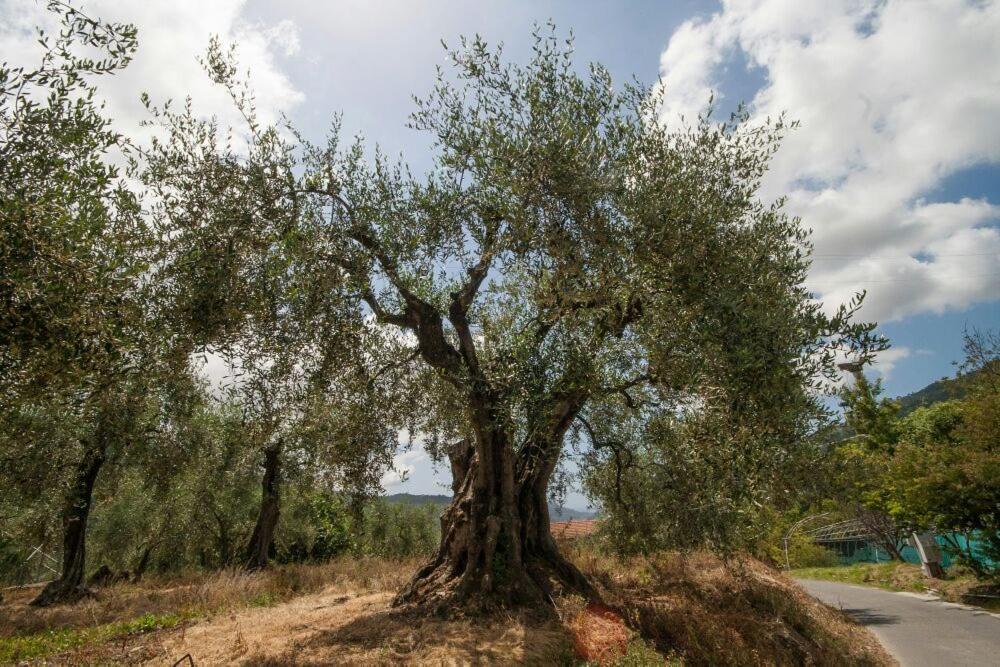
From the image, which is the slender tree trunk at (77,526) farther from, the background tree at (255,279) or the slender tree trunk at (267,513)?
the background tree at (255,279)

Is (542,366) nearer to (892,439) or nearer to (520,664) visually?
(520,664)

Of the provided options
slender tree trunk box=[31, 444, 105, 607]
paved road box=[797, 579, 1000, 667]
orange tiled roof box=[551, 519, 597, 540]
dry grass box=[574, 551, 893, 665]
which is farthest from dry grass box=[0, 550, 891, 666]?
orange tiled roof box=[551, 519, 597, 540]

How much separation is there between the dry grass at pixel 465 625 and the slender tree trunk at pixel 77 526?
1419mm

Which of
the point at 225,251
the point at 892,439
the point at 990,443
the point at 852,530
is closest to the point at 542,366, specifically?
the point at 225,251

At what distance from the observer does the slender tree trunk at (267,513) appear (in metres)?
26.2

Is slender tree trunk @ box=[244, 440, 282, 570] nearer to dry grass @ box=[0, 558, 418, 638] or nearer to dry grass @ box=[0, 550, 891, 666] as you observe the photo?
dry grass @ box=[0, 558, 418, 638]

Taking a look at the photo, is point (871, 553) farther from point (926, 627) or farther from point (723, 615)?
point (723, 615)

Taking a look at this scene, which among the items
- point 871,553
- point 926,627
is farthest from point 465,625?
point 871,553

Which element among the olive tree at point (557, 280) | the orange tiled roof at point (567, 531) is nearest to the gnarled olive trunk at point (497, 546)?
the olive tree at point (557, 280)

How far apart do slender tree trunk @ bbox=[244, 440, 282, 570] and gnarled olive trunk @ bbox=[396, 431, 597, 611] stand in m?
14.5

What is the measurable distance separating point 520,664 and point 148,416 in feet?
60.4

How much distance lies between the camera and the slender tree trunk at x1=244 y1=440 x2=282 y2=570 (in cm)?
2620

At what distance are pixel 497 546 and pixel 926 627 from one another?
639 inches

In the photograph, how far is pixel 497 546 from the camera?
14.0m
